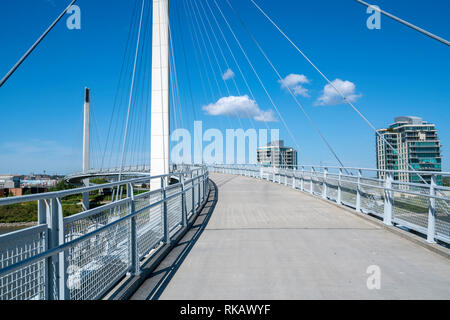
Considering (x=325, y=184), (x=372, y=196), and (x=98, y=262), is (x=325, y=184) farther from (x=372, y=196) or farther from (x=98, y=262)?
(x=98, y=262)

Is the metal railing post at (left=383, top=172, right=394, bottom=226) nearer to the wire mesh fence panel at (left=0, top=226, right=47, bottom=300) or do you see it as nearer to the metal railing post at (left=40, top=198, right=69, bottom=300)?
the metal railing post at (left=40, top=198, right=69, bottom=300)

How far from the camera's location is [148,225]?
18.6 ft

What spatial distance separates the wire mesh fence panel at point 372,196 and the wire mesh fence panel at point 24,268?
774cm

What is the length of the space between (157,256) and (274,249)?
208 cm

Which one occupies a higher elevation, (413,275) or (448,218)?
(448,218)

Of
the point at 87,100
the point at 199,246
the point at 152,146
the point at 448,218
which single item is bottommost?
the point at 199,246

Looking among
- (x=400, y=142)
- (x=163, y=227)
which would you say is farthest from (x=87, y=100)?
(x=163, y=227)

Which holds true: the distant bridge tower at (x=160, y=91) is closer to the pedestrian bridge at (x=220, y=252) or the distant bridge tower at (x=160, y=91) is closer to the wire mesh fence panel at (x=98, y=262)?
the pedestrian bridge at (x=220, y=252)

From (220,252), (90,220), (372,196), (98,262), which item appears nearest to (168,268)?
(220,252)

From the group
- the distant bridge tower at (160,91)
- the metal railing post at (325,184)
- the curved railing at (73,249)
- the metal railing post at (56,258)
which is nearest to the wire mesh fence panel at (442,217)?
the curved railing at (73,249)

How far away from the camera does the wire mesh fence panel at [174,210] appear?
7.21 meters

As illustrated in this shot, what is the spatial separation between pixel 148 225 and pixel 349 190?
807 centimetres
